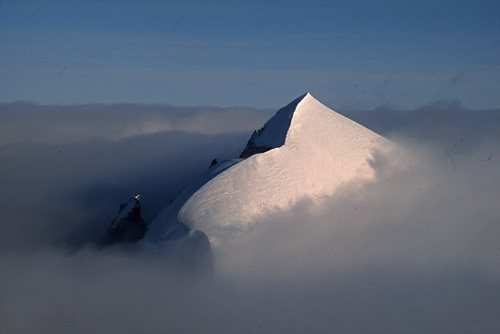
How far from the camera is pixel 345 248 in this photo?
2027 centimetres

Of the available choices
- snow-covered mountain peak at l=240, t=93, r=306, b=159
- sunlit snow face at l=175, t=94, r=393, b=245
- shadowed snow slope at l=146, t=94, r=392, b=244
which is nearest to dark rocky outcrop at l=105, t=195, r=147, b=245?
shadowed snow slope at l=146, t=94, r=392, b=244

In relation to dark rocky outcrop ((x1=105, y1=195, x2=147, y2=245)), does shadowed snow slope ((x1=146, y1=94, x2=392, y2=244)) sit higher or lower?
higher

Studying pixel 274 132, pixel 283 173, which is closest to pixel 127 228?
pixel 274 132

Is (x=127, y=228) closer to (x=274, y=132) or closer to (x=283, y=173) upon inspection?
(x=274, y=132)

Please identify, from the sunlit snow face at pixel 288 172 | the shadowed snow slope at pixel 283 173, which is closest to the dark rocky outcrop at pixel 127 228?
the shadowed snow slope at pixel 283 173

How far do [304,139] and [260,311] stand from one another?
7.48m

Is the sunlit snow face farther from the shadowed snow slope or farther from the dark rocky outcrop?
the dark rocky outcrop

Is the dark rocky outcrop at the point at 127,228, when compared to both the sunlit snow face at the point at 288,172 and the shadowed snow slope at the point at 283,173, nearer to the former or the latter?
the shadowed snow slope at the point at 283,173

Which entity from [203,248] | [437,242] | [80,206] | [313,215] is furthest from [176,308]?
[80,206]

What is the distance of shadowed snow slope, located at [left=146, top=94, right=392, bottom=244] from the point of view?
1958cm

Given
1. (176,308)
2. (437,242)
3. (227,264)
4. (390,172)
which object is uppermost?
(390,172)

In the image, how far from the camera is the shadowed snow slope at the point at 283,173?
19.6 meters

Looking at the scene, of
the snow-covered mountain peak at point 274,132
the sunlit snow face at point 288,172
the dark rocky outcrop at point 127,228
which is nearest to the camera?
the sunlit snow face at point 288,172

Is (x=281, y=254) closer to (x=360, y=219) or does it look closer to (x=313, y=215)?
(x=313, y=215)
